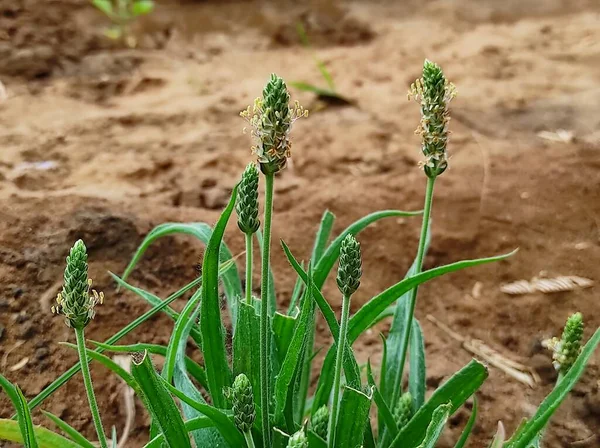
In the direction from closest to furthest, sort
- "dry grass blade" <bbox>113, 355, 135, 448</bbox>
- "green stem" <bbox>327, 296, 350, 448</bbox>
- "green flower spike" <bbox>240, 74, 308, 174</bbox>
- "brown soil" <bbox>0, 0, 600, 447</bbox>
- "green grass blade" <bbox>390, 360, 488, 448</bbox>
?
1. "green flower spike" <bbox>240, 74, 308, 174</bbox>
2. "green stem" <bbox>327, 296, 350, 448</bbox>
3. "green grass blade" <bbox>390, 360, 488, 448</bbox>
4. "dry grass blade" <bbox>113, 355, 135, 448</bbox>
5. "brown soil" <bbox>0, 0, 600, 447</bbox>

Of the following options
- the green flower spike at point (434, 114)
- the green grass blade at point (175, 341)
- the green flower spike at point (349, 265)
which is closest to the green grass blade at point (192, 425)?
the green grass blade at point (175, 341)

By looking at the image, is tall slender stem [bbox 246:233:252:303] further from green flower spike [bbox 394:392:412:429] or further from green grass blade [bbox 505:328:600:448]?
green grass blade [bbox 505:328:600:448]

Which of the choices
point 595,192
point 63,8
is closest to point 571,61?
point 595,192

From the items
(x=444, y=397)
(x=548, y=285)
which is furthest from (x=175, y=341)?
(x=548, y=285)

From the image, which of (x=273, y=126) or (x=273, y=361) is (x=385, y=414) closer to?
(x=273, y=361)

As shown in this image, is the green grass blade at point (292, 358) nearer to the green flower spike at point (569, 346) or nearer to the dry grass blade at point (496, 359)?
the green flower spike at point (569, 346)

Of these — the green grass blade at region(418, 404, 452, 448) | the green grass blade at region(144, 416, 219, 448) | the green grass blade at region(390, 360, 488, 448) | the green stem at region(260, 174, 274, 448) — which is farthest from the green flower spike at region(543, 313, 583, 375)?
the green grass blade at region(144, 416, 219, 448)

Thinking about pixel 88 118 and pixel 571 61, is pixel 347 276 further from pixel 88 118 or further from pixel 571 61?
pixel 571 61
